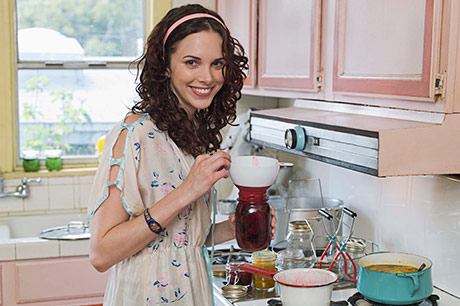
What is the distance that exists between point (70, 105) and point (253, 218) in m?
2.30

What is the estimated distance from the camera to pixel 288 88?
2439 millimetres

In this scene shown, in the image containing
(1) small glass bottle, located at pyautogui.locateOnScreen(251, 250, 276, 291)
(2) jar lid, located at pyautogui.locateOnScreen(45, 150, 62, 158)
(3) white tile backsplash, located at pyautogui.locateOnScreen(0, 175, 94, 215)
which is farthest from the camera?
(2) jar lid, located at pyautogui.locateOnScreen(45, 150, 62, 158)

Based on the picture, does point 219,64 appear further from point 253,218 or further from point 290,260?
point 290,260

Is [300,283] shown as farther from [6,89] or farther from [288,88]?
[6,89]

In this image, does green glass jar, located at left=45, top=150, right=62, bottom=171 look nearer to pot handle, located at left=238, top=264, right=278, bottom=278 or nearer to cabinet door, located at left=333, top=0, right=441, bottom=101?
pot handle, located at left=238, top=264, right=278, bottom=278

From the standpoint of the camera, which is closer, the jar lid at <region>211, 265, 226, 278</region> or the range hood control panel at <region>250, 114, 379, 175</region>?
the range hood control panel at <region>250, 114, 379, 175</region>

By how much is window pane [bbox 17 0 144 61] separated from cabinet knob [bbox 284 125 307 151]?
78.1 inches

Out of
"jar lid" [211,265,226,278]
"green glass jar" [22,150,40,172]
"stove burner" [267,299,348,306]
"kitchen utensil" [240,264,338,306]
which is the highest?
"green glass jar" [22,150,40,172]

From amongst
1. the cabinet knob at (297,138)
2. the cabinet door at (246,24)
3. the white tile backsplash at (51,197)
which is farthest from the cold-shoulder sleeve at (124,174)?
the white tile backsplash at (51,197)

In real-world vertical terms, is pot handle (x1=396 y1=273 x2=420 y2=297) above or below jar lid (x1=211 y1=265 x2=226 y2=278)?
above

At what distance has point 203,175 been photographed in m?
1.58

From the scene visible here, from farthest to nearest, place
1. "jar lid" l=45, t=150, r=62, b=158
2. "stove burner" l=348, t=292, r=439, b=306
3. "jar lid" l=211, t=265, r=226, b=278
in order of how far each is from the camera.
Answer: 1. "jar lid" l=45, t=150, r=62, b=158
2. "jar lid" l=211, t=265, r=226, b=278
3. "stove burner" l=348, t=292, r=439, b=306

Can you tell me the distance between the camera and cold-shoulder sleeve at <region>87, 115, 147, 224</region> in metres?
1.60

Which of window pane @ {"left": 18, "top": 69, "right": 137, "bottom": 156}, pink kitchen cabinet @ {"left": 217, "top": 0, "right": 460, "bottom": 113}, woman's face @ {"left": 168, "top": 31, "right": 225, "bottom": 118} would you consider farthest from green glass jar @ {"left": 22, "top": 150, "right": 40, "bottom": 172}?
woman's face @ {"left": 168, "top": 31, "right": 225, "bottom": 118}
